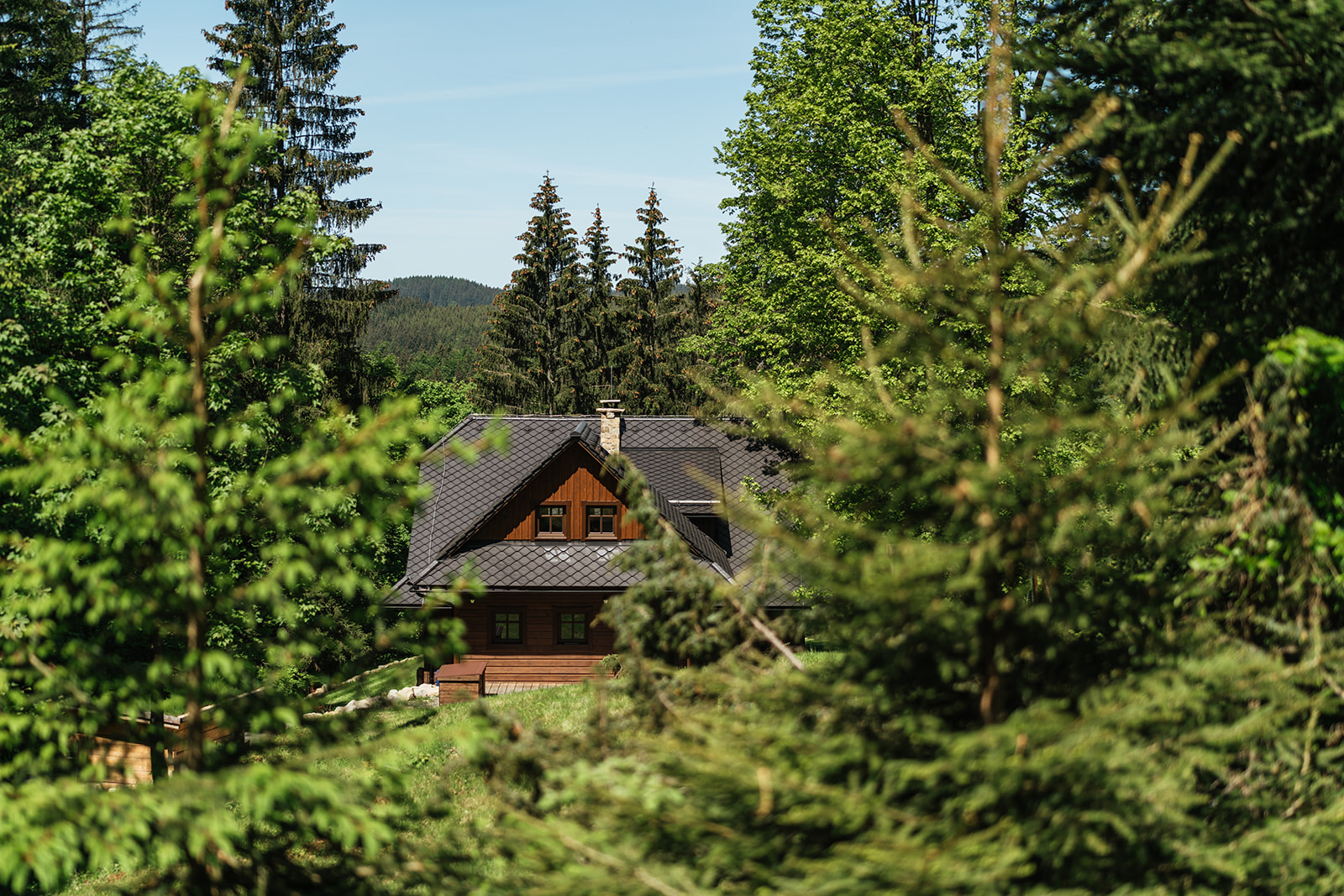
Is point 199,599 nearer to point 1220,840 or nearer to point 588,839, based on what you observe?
point 588,839

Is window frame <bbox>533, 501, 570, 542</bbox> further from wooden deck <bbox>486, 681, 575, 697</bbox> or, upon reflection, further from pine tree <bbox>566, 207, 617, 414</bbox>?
pine tree <bbox>566, 207, 617, 414</bbox>

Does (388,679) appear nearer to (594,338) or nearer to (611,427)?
(611,427)

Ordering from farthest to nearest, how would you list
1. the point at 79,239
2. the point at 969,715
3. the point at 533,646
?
1. the point at 533,646
2. the point at 79,239
3. the point at 969,715

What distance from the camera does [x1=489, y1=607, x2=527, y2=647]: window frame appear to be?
76.4ft

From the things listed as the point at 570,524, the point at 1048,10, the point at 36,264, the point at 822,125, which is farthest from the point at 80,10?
the point at 1048,10

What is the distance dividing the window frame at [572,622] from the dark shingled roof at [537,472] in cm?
131

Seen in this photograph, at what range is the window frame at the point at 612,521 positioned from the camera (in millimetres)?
23594

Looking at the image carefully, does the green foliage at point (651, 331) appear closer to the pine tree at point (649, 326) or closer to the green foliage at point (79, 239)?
the pine tree at point (649, 326)

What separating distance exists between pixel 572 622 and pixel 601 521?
2936mm

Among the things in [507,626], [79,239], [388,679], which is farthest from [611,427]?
[79,239]

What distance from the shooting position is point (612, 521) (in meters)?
23.9

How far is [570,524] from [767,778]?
2087 centimetres

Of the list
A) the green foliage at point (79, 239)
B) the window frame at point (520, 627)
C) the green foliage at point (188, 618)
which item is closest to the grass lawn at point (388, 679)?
the window frame at point (520, 627)

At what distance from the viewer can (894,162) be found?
17.3m
